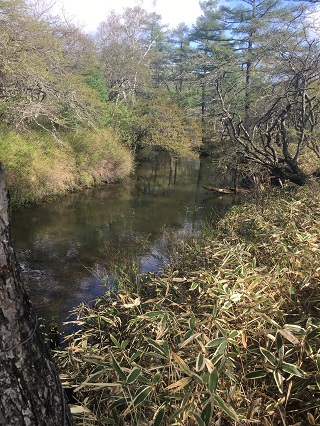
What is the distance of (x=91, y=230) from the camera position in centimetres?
942

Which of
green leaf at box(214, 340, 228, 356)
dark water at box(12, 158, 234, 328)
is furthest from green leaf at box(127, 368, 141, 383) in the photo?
dark water at box(12, 158, 234, 328)

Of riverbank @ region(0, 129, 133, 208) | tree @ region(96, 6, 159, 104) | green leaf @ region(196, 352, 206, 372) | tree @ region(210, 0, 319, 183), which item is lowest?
green leaf @ region(196, 352, 206, 372)

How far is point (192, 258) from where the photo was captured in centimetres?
406

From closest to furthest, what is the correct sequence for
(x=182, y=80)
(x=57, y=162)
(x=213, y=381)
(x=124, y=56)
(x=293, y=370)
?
1. (x=213, y=381)
2. (x=293, y=370)
3. (x=57, y=162)
4. (x=182, y=80)
5. (x=124, y=56)

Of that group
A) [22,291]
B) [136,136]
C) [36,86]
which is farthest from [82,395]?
[136,136]

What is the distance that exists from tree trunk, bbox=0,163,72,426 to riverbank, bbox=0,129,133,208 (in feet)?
32.8

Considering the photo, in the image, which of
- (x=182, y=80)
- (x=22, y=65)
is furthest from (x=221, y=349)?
(x=182, y=80)

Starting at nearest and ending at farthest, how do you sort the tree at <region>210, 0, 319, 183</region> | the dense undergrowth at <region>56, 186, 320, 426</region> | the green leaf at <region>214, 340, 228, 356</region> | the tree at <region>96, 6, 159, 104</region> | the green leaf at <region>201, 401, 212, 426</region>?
the green leaf at <region>201, 401, 212, 426</region> < the dense undergrowth at <region>56, 186, 320, 426</region> < the green leaf at <region>214, 340, 228, 356</region> < the tree at <region>210, 0, 319, 183</region> < the tree at <region>96, 6, 159, 104</region>

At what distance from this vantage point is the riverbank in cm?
1063

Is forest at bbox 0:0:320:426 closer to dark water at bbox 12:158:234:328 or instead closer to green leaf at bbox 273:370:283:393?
green leaf at bbox 273:370:283:393

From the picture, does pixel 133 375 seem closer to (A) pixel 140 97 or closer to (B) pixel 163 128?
(B) pixel 163 128

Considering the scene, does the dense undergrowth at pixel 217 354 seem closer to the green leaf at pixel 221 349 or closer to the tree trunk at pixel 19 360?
the green leaf at pixel 221 349

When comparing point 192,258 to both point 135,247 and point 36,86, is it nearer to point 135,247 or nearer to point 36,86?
point 135,247

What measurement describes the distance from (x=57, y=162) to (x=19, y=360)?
12443 mm
